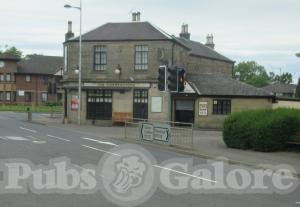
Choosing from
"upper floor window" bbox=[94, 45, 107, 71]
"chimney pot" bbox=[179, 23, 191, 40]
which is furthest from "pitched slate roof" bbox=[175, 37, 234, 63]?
"upper floor window" bbox=[94, 45, 107, 71]

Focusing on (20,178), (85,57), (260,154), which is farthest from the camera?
(85,57)

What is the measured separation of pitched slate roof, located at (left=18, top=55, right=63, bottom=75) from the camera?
320ft

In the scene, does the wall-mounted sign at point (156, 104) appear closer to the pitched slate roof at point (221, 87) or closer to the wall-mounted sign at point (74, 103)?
the pitched slate roof at point (221, 87)

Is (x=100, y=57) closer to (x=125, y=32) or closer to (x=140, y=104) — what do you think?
(x=125, y=32)

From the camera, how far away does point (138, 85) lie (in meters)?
46.4

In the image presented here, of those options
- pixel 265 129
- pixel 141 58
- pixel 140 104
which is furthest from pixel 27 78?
pixel 265 129

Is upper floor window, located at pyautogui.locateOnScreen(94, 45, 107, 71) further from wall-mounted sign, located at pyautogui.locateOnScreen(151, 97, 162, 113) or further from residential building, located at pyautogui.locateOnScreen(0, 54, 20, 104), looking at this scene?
residential building, located at pyautogui.locateOnScreen(0, 54, 20, 104)

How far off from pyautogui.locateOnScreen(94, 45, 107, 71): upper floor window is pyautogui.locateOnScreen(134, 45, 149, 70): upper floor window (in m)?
2.65

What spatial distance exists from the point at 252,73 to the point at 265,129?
396ft

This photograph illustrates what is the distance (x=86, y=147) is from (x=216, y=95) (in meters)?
22.5

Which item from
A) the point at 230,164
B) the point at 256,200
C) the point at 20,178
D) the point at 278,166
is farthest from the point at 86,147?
the point at 256,200

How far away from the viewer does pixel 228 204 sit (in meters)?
11.2

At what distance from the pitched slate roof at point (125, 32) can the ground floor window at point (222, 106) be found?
6357mm

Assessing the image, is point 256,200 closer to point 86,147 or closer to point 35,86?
point 86,147
